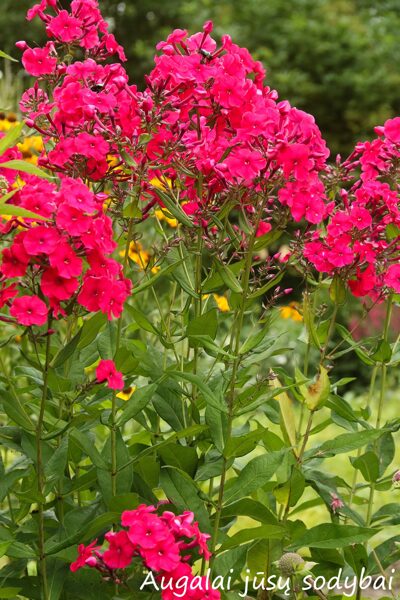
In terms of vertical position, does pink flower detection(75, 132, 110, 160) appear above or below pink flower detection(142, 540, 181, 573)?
above

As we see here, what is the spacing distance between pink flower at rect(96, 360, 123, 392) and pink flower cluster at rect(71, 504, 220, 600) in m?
0.25

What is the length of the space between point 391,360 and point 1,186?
114 cm

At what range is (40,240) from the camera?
173cm

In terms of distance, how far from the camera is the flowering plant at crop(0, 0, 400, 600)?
6.06 feet

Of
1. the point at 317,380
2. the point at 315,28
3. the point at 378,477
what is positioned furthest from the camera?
the point at 315,28

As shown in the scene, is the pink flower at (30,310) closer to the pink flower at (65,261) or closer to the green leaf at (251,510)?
the pink flower at (65,261)

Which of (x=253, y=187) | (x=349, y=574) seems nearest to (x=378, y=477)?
(x=349, y=574)

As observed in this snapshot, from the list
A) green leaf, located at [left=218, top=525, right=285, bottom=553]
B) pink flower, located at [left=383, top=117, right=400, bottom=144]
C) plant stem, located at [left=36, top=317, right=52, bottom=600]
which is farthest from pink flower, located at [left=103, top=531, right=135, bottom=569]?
pink flower, located at [left=383, top=117, right=400, bottom=144]

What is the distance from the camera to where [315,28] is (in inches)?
411

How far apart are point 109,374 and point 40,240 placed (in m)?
0.34

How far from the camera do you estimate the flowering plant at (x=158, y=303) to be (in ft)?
6.06

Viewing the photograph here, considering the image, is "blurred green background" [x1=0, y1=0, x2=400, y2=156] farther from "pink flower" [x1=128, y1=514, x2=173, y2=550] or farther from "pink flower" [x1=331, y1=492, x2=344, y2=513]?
"pink flower" [x1=128, y1=514, x2=173, y2=550]

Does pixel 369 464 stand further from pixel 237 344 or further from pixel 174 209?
pixel 174 209

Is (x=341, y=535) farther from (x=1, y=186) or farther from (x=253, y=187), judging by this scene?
(x=1, y=186)
